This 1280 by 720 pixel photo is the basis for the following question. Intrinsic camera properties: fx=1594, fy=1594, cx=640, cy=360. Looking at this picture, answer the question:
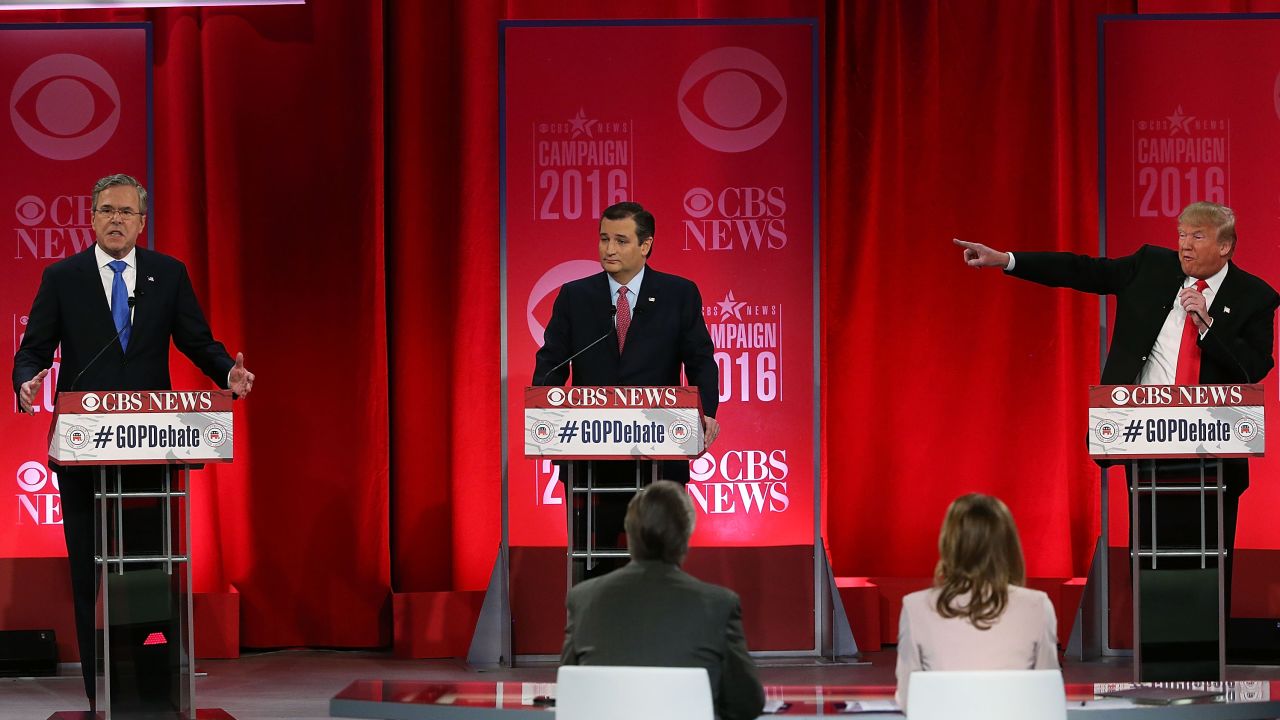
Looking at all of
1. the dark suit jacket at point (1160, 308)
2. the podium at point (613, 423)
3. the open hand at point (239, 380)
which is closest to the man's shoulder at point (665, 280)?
the podium at point (613, 423)

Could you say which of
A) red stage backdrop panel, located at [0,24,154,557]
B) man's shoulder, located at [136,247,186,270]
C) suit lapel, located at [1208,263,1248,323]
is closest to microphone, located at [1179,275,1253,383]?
suit lapel, located at [1208,263,1248,323]

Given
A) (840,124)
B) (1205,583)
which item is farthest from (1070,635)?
(840,124)

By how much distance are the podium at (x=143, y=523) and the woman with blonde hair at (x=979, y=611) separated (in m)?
2.48

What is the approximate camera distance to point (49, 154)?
6.86 m

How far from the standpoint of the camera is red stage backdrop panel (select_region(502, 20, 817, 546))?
670 cm

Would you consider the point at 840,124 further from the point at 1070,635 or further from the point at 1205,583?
the point at 1205,583

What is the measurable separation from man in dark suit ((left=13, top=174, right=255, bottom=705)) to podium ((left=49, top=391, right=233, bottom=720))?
301 millimetres

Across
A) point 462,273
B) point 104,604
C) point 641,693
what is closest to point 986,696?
point 641,693

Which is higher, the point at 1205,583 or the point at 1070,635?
the point at 1205,583

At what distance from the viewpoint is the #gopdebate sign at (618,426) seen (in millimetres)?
5277

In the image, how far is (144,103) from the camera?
6836 mm

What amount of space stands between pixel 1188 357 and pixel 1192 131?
1.38m

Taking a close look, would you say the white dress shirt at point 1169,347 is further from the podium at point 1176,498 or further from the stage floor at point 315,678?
the stage floor at point 315,678

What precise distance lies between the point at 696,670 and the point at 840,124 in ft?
15.8
